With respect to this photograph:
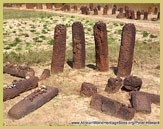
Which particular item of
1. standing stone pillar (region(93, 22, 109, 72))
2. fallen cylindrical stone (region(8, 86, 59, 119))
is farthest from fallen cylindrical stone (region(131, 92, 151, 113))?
standing stone pillar (region(93, 22, 109, 72))

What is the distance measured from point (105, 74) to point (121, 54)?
3.99ft

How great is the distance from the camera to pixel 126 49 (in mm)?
10711

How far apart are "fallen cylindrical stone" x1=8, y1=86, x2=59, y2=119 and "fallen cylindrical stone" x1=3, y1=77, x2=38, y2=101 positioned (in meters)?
0.87

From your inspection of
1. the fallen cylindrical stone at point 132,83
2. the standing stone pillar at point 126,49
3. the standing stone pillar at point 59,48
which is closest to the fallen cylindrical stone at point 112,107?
the fallen cylindrical stone at point 132,83

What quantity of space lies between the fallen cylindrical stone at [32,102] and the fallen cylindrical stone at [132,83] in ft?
8.81

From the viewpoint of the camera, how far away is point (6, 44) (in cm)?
1709

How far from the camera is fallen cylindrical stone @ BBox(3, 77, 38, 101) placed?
866 centimetres

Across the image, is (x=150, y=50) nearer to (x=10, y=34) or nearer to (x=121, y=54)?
(x=121, y=54)

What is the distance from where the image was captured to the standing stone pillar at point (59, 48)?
→ 35.7ft

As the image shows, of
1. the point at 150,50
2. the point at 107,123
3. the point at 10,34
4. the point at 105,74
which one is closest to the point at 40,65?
the point at 105,74

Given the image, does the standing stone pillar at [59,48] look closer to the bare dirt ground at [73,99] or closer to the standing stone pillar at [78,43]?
the bare dirt ground at [73,99]

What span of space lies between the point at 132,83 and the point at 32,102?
3.74 metres

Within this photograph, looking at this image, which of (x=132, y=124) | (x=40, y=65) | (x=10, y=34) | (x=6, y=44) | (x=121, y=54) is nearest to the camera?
(x=132, y=124)

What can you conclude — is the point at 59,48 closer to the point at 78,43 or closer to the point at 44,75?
the point at 78,43
